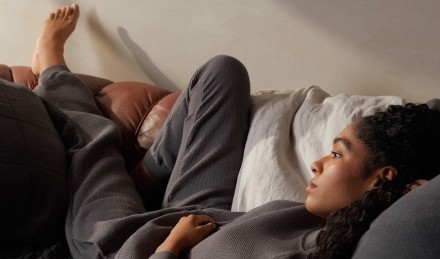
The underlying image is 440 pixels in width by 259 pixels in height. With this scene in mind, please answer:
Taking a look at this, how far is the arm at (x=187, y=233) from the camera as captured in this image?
93 cm

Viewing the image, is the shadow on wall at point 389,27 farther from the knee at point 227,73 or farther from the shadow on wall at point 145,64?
the shadow on wall at point 145,64

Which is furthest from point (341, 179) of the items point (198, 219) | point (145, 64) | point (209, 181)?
point (145, 64)

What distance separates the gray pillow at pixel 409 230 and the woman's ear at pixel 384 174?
0.41ft

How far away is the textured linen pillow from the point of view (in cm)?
105

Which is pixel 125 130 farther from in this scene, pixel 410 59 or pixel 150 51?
pixel 410 59

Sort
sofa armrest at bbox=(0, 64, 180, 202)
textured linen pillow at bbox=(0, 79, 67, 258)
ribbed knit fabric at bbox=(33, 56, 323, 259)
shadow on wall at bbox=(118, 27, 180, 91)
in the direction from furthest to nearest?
shadow on wall at bbox=(118, 27, 180, 91) < sofa armrest at bbox=(0, 64, 180, 202) < textured linen pillow at bbox=(0, 79, 67, 258) < ribbed knit fabric at bbox=(33, 56, 323, 259)

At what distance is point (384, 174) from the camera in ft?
2.64

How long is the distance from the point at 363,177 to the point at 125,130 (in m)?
0.80

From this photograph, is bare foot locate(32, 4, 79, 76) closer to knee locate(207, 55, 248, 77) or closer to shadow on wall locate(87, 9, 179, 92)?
shadow on wall locate(87, 9, 179, 92)

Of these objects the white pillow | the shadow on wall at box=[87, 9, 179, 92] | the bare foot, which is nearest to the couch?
the white pillow

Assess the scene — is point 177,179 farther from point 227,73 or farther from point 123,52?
point 123,52

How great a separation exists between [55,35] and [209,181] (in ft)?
2.59

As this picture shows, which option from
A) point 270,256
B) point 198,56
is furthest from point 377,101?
point 198,56

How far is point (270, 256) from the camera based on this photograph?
84 centimetres
